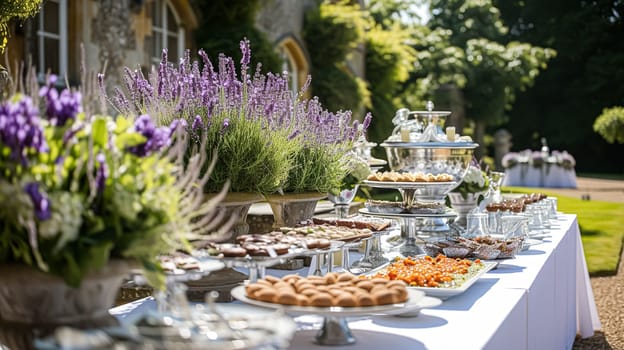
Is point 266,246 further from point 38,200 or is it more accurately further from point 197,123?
point 38,200

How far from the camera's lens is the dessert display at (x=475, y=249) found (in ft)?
10.8

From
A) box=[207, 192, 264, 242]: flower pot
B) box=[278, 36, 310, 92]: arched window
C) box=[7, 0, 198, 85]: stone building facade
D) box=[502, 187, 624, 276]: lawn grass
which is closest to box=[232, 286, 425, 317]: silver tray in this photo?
box=[207, 192, 264, 242]: flower pot

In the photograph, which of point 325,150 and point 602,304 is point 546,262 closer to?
point 325,150

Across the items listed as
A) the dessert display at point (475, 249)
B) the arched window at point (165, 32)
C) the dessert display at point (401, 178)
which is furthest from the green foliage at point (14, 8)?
the arched window at point (165, 32)

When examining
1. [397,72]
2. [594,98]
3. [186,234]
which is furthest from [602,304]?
[594,98]

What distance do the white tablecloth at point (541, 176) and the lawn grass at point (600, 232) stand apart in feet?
17.1

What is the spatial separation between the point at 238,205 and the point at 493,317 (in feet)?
2.96

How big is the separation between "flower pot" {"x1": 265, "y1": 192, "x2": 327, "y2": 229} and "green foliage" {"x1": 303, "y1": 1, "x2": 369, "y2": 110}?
1007 centimetres

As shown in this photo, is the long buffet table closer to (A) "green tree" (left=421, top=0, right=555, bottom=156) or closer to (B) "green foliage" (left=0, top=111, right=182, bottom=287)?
(B) "green foliage" (left=0, top=111, right=182, bottom=287)

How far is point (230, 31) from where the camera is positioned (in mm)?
10211

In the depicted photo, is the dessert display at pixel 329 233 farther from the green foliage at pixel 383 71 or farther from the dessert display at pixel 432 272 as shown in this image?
the green foliage at pixel 383 71

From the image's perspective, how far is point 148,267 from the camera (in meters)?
1.46

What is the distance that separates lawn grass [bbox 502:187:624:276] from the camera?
27.8 ft

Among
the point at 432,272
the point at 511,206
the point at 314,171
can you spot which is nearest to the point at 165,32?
the point at 511,206
